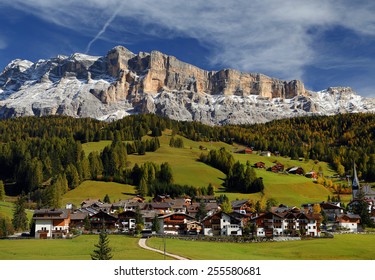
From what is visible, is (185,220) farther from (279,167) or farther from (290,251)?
(279,167)

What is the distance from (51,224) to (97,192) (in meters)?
56.2

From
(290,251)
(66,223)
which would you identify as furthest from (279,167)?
(290,251)

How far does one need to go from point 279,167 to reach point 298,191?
3603cm

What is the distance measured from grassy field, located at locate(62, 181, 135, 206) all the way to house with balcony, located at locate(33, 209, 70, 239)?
127 feet

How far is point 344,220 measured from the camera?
10081 cm

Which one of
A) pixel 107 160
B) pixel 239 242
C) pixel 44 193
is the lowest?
pixel 239 242

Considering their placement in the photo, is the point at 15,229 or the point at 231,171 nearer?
the point at 15,229

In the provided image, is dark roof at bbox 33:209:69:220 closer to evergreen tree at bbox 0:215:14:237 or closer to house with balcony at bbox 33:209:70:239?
house with balcony at bbox 33:209:70:239

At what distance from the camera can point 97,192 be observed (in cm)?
14750

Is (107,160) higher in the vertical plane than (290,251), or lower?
higher

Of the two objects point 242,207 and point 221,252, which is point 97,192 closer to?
point 242,207

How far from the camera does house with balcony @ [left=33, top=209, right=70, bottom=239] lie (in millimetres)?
88794

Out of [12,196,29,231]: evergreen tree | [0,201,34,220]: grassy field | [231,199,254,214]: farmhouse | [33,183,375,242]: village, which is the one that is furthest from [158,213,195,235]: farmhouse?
[0,201,34,220]: grassy field

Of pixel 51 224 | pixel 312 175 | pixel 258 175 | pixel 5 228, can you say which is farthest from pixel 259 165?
pixel 5 228
